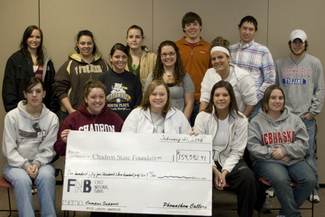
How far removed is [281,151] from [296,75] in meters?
1.30

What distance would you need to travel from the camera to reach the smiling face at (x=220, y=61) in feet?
11.5

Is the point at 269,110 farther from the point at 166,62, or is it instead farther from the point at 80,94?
the point at 80,94

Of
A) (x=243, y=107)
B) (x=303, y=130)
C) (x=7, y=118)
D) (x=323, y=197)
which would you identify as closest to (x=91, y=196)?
(x=7, y=118)

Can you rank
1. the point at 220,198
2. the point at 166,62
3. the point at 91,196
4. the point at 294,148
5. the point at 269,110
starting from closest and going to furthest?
the point at 91,196 → the point at 294,148 → the point at 269,110 → the point at 166,62 → the point at 220,198

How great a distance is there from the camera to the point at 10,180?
2.92 m

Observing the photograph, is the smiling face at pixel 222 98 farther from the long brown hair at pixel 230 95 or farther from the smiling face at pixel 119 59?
the smiling face at pixel 119 59

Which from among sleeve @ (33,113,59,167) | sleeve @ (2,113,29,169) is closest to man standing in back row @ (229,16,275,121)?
sleeve @ (33,113,59,167)

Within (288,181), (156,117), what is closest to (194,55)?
(156,117)

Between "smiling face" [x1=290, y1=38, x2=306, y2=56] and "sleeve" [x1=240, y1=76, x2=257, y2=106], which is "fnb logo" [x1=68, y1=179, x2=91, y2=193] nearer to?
"sleeve" [x1=240, y1=76, x2=257, y2=106]

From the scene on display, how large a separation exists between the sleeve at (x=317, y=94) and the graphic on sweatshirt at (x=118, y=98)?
2293mm

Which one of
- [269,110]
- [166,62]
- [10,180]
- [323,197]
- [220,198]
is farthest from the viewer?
[323,197]

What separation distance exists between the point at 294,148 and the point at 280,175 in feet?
1.10

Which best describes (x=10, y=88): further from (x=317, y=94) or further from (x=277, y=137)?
(x=317, y=94)

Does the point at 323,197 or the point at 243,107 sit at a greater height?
the point at 243,107
